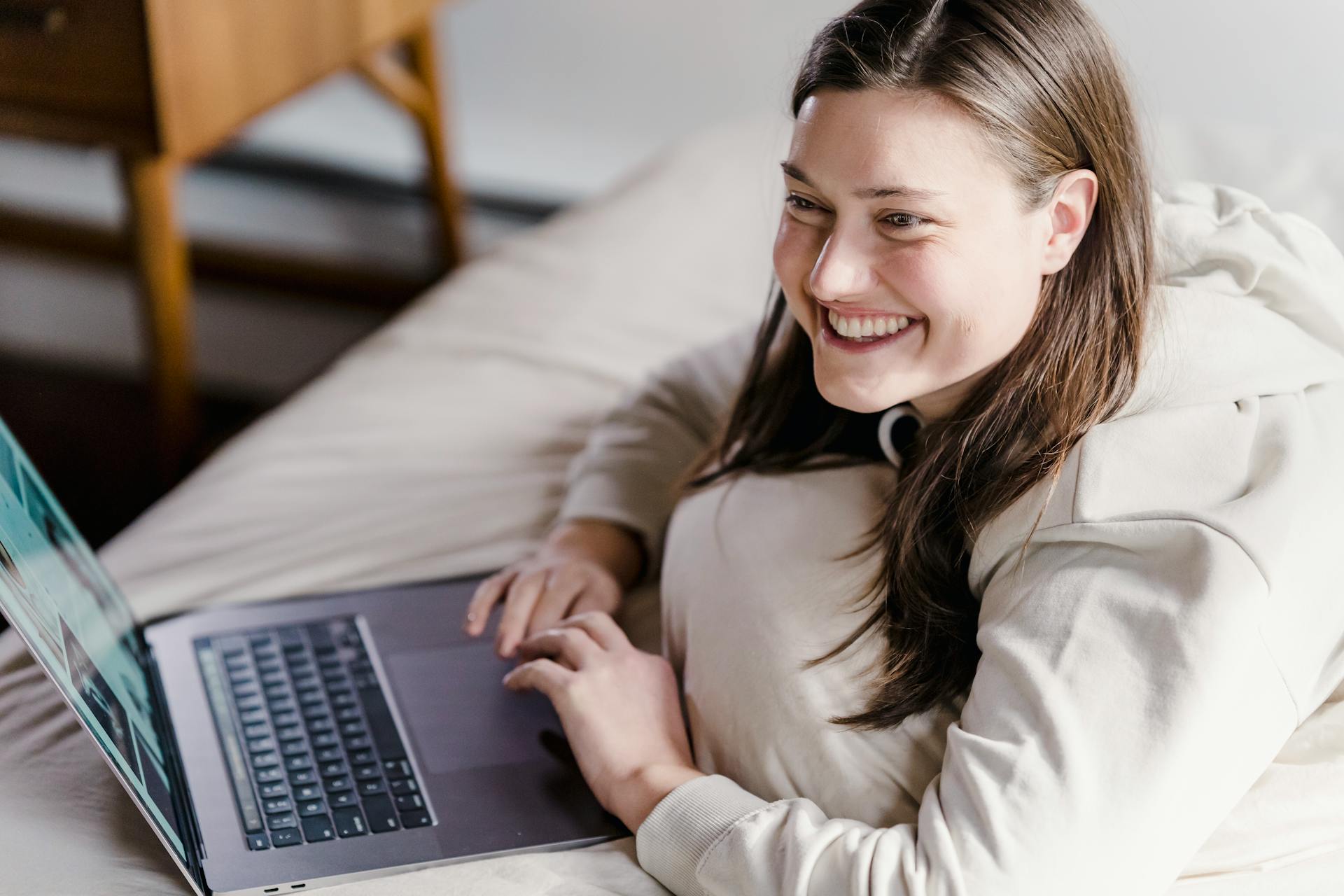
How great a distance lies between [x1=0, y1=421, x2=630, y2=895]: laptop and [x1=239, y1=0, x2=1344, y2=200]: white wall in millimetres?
1164

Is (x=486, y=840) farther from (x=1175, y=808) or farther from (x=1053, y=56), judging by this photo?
(x=1053, y=56)

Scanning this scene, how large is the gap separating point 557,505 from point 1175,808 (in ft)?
A: 1.96

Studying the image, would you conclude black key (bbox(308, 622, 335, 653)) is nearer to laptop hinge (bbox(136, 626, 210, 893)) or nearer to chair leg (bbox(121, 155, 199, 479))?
laptop hinge (bbox(136, 626, 210, 893))

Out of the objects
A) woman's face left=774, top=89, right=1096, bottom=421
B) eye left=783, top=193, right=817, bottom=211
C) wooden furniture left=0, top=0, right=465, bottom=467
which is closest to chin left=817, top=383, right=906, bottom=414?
woman's face left=774, top=89, right=1096, bottom=421

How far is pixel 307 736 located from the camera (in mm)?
885

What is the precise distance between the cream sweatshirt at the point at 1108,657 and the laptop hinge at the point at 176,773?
24cm

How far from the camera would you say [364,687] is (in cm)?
93

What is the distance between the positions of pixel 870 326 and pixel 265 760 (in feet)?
1.46

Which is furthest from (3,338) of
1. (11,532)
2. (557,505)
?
(11,532)

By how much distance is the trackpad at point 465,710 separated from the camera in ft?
2.87

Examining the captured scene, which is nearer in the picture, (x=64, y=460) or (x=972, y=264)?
(x=972, y=264)

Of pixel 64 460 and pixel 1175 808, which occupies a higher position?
pixel 1175 808

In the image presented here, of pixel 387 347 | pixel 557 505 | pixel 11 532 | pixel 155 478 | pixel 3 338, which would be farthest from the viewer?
pixel 3 338

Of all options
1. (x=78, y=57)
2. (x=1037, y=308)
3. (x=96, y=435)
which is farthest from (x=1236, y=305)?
(x=96, y=435)
